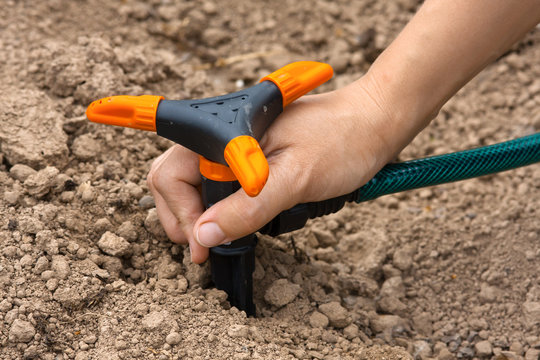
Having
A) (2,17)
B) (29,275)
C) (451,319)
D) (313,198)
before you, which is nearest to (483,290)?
(451,319)

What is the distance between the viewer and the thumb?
4.05ft

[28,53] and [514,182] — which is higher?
[28,53]

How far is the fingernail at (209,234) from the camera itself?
1.24 meters

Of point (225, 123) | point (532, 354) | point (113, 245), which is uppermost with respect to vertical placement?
point (225, 123)

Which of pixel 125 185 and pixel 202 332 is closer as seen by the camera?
pixel 202 332

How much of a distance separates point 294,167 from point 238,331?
37 cm

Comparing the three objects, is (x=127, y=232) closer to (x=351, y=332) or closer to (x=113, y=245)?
(x=113, y=245)

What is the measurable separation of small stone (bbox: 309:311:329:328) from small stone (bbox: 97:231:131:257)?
1.55 feet

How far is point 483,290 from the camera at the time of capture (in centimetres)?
166

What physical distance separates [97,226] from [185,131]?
41 cm

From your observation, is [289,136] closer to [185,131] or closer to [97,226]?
[185,131]

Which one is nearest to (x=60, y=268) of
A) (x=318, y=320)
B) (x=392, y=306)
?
(x=318, y=320)

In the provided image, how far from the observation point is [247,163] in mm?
1094

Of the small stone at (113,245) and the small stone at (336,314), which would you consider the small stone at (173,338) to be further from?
the small stone at (336,314)
